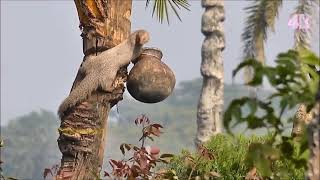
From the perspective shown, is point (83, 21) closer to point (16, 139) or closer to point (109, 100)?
point (109, 100)

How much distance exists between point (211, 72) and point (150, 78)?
13.1m

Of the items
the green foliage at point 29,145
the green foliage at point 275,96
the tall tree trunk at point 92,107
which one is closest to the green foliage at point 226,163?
the tall tree trunk at point 92,107

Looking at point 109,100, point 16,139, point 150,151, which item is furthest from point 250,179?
point 16,139

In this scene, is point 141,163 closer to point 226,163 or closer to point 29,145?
point 226,163

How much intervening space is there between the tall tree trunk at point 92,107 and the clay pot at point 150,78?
5.6 inches

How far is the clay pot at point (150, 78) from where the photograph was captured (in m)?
6.24

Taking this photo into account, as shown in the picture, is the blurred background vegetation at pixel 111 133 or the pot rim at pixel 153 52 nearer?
the pot rim at pixel 153 52

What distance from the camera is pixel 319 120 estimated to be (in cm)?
274

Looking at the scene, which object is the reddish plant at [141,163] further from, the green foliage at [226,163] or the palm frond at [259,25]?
the palm frond at [259,25]

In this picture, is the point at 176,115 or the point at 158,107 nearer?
the point at 176,115

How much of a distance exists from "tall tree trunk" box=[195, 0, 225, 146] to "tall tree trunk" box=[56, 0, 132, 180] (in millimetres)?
12820

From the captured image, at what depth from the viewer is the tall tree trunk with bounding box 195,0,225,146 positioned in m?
19.0

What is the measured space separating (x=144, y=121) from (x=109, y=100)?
2.91 feet

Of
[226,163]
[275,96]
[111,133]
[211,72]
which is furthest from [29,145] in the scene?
[275,96]
